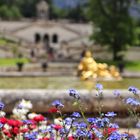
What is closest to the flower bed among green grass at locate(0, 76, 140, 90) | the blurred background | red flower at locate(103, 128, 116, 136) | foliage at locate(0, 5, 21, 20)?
red flower at locate(103, 128, 116, 136)

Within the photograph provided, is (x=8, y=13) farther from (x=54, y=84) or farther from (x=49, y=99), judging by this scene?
(x=49, y=99)

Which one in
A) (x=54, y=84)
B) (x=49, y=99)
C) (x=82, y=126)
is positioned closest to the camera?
(x=82, y=126)

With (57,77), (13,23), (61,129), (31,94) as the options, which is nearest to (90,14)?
(57,77)

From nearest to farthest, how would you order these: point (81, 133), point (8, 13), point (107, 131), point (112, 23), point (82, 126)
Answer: point (81, 133) → point (82, 126) → point (107, 131) → point (112, 23) → point (8, 13)

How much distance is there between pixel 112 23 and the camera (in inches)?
1796

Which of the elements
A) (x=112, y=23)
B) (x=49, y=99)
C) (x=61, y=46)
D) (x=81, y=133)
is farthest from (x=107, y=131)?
(x=61, y=46)

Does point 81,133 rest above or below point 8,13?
above

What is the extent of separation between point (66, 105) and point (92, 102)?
1.42 ft

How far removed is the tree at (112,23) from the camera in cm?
4503

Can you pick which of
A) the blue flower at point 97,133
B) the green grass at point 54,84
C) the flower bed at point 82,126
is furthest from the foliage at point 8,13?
the blue flower at point 97,133

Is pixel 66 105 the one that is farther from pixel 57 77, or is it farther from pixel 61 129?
pixel 57 77

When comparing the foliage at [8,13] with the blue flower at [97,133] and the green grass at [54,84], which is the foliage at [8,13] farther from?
the blue flower at [97,133]

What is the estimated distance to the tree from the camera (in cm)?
4503

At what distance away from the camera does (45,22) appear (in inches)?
3147
